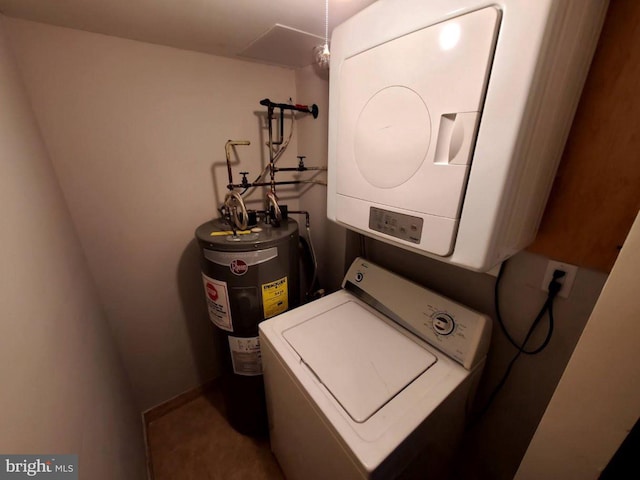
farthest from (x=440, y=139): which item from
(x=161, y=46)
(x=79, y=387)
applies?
(x=161, y=46)

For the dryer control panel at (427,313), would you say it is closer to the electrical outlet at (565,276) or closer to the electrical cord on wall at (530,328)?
the electrical cord on wall at (530,328)

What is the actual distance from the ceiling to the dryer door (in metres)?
0.35

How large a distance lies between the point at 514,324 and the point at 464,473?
32.9 inches

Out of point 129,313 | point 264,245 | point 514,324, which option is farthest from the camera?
point 129,313

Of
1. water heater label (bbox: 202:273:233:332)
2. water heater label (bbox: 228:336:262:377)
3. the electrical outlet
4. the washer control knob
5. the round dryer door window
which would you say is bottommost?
water heater label (bbox: 228:336:262:377)

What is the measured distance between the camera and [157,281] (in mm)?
1496

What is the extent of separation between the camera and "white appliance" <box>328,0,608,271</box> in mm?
509

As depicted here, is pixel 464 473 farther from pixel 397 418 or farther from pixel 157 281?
pixel 157 281

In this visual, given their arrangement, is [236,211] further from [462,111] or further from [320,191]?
[462,111]

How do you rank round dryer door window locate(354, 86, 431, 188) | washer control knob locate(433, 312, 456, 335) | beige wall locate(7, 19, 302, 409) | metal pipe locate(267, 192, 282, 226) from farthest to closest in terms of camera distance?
1. metal pipe locate(267, 192, 282, 226)
2. beige wall locate(7, 19, 302, 409)
3. washer control knob locate(433, 312, 456, 335)
4. round dryer door window locate(354, 86, 431, 188)

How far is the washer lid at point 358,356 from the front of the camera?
0.76 meters

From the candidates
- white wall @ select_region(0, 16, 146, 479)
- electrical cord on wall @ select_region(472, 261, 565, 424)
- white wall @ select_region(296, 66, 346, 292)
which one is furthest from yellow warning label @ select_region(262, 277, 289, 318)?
electrical cord on wall @ select_region(472, 261, 565, 424)

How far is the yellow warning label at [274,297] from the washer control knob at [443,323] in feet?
2.28

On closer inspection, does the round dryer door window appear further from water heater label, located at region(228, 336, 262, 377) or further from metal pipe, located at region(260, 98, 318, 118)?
water heater label, located at region(228, 336, 262, 377)
